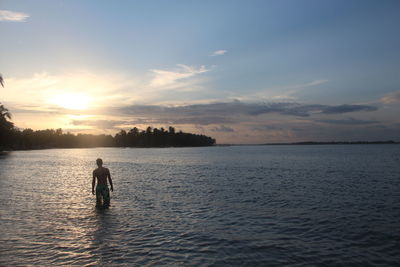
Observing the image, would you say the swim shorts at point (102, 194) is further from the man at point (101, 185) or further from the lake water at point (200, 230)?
the lake water at point (200, 230)

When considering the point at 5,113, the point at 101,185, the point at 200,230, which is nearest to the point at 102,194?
the point at 101,185

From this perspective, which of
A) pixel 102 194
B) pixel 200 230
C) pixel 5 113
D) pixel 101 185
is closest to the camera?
pixel 200 230

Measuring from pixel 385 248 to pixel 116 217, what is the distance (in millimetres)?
13346

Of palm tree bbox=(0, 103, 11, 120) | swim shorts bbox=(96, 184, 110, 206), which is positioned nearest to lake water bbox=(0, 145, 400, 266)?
swim shorts bbox=(96, 184, 110, 206)

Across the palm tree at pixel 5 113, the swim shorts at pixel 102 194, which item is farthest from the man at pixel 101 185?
the palm tree at pixel 5 113

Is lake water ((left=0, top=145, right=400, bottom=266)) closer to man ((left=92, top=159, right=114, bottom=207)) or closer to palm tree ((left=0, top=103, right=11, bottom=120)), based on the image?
man ((left=92, top=159, right=114, bottom=207))

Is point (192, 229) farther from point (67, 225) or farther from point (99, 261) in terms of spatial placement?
point (67, 225)

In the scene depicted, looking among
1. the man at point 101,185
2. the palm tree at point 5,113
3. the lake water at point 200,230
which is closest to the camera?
Answer: the lake water at point 200,230

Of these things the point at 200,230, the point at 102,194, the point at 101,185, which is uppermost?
the point at 101,185

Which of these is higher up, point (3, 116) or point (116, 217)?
point (3, 116)

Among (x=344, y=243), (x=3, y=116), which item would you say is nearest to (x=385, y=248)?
(x=344, y=243)

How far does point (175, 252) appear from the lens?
35.9 ft

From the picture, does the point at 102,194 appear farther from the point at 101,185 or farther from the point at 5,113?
the point at 5,113

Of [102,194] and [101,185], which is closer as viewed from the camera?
[101,185]
